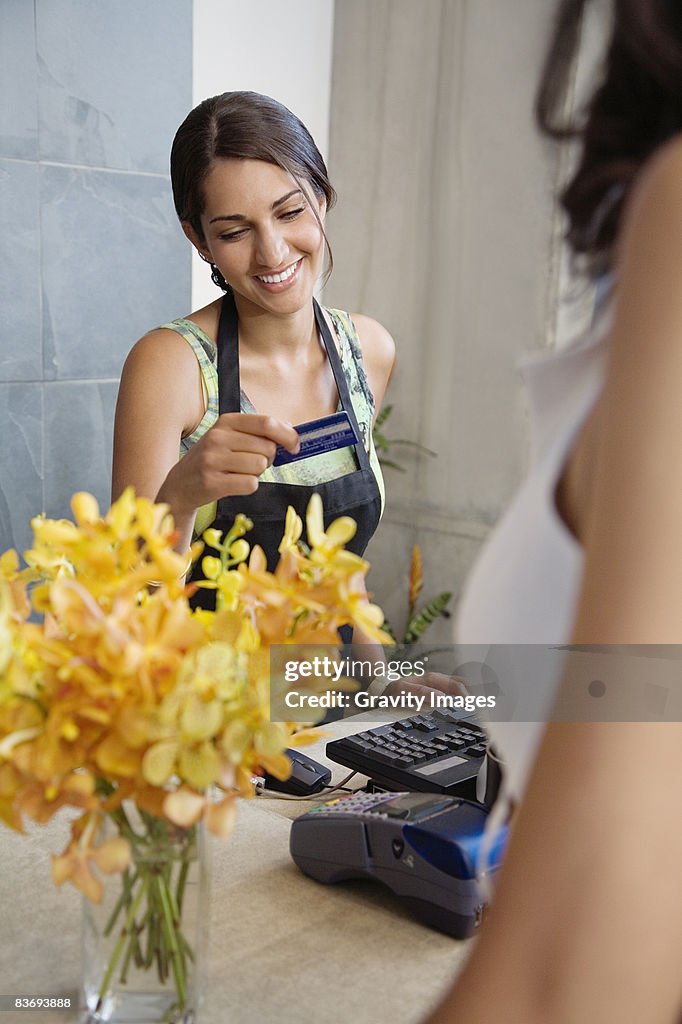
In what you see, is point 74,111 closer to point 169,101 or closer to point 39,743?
point 169,101

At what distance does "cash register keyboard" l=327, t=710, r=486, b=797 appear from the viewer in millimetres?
1128

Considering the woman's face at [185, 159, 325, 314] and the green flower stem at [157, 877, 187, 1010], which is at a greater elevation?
the woman's face at [185, 159, 325, 314]

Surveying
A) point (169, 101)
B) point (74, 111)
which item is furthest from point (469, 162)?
point (74, 111)

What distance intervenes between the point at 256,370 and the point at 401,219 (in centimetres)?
124

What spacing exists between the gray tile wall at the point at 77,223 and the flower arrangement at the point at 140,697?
1844 mm

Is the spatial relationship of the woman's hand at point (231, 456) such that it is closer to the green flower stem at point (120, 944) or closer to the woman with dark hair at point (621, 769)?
the green flower stem at point (120, 944)

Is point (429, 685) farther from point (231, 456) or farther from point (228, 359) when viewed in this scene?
point (228, 359)

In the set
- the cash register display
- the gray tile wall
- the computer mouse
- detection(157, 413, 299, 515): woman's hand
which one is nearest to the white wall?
the gray tile wall

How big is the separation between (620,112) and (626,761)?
0.23 metres

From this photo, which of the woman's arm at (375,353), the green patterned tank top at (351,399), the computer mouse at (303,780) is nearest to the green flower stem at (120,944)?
the computer mouse at (303,780)

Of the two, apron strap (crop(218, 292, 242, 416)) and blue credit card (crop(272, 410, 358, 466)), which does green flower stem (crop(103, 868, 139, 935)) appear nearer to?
blue credit card (crop(272, 410, 358, 466))

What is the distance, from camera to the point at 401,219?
3.08 metres

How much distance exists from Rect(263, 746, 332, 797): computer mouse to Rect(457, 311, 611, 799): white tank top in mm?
821

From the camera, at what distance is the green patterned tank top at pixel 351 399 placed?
6.28ft
